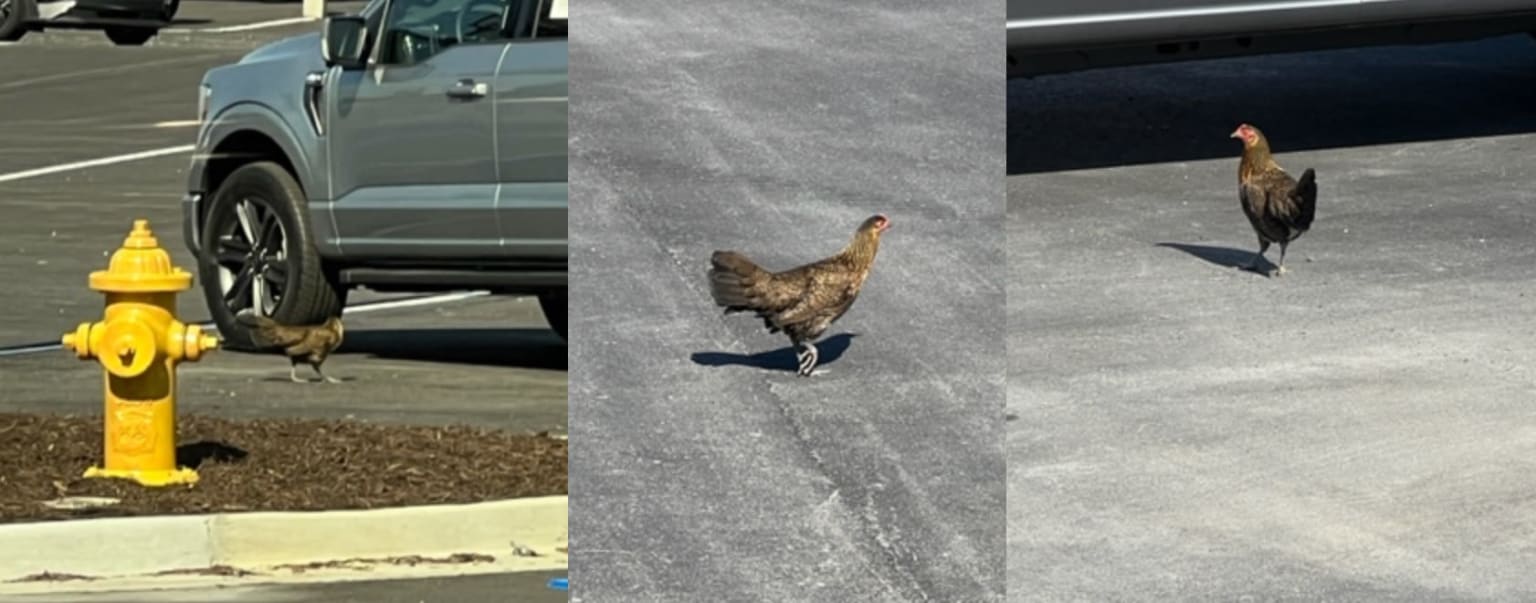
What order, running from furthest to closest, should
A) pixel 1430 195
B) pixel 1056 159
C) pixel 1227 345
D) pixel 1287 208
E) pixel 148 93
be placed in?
pixel 148 93 < pixel 1056 159 < pixel 1430 195 < pixel 1287 208 < pixel 1227 345

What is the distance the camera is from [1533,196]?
40.9 feet

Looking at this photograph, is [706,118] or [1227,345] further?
[1227,345]

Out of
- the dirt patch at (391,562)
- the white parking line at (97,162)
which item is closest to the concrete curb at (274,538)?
the dirt patch at (391,562)

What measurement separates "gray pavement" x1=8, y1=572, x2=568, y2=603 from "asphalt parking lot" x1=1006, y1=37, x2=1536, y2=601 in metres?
1.15

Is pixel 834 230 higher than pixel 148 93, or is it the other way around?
pixel 834 230

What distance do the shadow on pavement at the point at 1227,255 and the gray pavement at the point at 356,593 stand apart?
5066 millimetres

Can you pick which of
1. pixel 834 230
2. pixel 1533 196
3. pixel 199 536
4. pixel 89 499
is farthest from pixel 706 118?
pixel 1533 196

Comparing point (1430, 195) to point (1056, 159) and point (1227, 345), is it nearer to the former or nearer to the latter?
point (1056, 159)

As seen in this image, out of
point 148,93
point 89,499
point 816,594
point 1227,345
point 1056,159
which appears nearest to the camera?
point 816,594

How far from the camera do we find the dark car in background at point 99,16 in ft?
95.4

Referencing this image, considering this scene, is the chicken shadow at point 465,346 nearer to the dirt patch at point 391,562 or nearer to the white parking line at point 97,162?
the dirt patch at point 391,562

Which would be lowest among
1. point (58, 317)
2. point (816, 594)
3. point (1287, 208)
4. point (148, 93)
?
point (148, 93)

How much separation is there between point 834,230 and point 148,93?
22757mm

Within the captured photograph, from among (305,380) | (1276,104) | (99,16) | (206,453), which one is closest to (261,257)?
(305,380)
